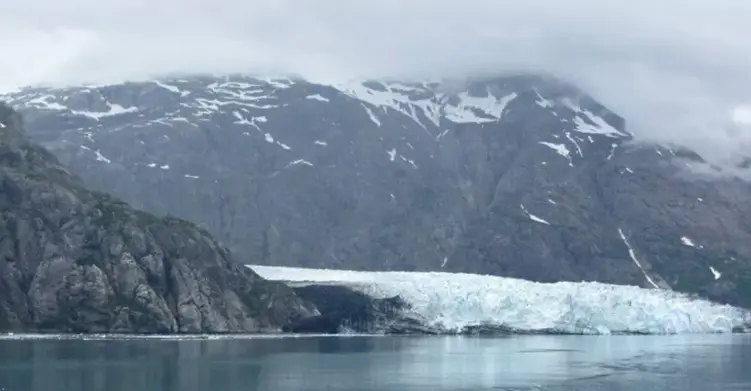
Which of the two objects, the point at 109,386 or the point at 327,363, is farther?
the point at 327,363

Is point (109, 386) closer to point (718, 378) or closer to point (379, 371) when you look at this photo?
point (379, 371)

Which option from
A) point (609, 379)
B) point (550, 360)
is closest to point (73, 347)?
point (550, 360)

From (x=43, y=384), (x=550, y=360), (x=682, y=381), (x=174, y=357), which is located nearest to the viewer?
(x=43, y=384)

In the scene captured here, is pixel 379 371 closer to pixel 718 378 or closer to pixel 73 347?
pixel 718 378

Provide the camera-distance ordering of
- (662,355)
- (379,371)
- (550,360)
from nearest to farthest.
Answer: (379,371) → (550,360) → (662,355)

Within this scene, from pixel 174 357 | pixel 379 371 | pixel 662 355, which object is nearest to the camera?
pixel 379 371

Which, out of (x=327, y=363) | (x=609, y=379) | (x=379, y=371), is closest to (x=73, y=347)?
(x=327, y=363)
